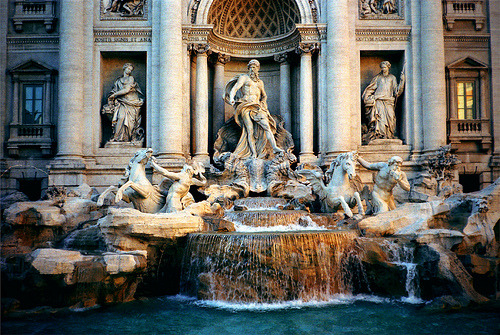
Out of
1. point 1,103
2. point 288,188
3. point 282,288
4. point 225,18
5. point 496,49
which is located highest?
point 225,18

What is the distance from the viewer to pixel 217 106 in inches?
727

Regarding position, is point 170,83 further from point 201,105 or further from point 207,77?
point 207,77

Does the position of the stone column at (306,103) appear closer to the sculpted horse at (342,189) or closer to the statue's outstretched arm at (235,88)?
the statue's outstretched arm at (235,88)

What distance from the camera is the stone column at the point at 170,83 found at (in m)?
16.3

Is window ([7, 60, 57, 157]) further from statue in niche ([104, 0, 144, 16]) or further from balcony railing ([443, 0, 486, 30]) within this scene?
balcony railing ([443, 0, 486, 30])

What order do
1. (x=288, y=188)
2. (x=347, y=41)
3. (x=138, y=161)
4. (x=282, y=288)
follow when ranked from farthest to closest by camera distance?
(x=347, y=41) → (x=288, y=188) → (x=138, y=161) → (x=282, y=288)

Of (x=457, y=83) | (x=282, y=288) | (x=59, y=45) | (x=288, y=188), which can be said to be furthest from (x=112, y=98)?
(x=457, y=83)

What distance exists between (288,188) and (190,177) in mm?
3397

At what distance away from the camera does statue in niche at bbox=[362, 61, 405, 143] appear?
17.2 m

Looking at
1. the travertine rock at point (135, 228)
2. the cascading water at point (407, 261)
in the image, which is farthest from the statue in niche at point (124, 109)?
the cascading water at point (407, 261)

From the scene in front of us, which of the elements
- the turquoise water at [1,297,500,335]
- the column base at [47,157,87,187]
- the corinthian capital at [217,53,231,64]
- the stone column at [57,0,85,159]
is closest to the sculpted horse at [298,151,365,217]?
the turquoise water at [1,297,500,335]

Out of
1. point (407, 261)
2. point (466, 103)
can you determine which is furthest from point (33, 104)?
point (466, 103)

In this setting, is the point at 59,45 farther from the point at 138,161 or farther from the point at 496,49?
the point at 496,49

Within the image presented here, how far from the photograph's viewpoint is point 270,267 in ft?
33.3
